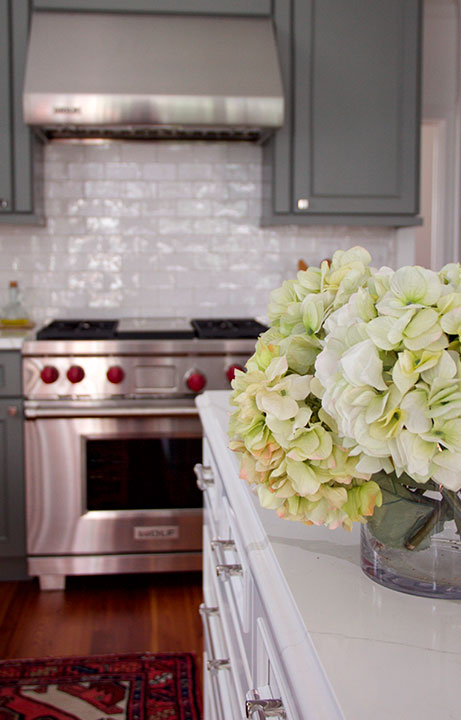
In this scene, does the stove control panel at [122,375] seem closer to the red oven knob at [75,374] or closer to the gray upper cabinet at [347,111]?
the red oven knob at [75,374]

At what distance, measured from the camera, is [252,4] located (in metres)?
3.33

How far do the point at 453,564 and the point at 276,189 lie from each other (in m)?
2.76

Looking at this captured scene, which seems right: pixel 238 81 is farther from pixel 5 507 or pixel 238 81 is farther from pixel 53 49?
pixel 5 507

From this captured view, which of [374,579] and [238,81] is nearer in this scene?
[374,579]

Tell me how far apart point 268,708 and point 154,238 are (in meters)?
3.12

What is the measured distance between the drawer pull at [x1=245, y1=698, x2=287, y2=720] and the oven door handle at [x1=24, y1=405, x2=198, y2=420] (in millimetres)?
Answer: 2358

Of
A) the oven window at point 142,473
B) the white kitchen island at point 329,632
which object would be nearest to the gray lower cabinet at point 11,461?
the oven window at point 142,473

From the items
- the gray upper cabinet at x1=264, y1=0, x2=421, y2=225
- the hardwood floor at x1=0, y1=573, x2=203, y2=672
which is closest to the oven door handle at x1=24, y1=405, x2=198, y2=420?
the hardwood floor at x1=0, y1=573, x2=203, y2=672

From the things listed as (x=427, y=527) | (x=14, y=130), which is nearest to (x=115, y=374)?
(x=14, y=130)

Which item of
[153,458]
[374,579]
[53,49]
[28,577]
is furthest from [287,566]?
[53,49]

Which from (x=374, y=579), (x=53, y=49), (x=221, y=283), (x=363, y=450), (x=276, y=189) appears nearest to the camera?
(x=363, y=450)

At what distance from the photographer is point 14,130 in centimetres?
328

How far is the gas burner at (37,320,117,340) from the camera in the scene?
3112 mm

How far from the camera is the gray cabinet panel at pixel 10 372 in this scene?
3.08m
